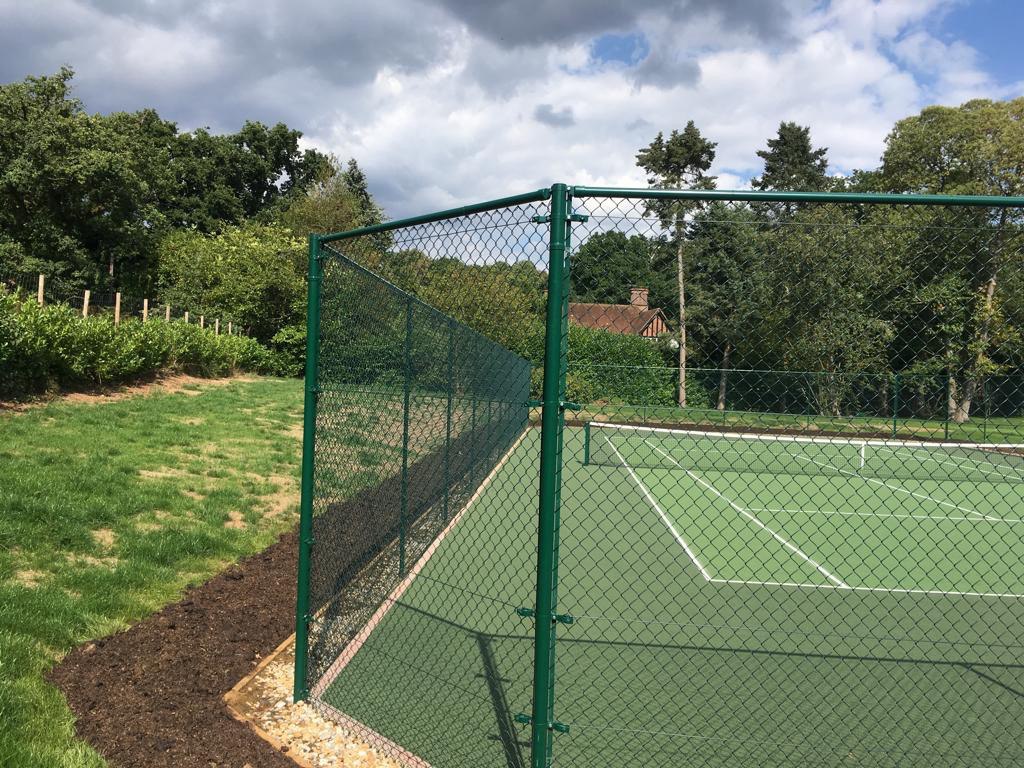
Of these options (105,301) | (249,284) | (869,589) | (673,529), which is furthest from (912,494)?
(105,301)

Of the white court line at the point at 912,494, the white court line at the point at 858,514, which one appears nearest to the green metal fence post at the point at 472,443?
the white court line at the point at 858,514

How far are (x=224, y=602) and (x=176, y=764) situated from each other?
198 centimetres

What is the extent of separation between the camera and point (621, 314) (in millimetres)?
3002

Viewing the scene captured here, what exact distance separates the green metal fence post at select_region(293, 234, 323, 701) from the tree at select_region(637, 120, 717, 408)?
1907 mm

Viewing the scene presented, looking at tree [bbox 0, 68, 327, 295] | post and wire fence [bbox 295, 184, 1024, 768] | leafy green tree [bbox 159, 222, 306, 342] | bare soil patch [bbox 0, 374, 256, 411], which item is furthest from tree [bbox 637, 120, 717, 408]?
tree [bbox 0, 68, 327, 295]

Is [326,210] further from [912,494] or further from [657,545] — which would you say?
[657,545]

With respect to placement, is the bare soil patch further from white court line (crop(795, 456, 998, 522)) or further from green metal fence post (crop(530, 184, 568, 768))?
white court line (crop(795, 456, 998, 522))

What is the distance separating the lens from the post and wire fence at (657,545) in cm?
274

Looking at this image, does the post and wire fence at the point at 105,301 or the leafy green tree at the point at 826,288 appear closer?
the leafy green tree at the point at 826,288

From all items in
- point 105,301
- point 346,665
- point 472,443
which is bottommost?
point 346,665

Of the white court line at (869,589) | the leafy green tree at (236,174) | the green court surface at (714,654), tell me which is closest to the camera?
the green court surface at (714,654)

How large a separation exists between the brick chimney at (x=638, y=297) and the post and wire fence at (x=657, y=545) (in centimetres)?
1

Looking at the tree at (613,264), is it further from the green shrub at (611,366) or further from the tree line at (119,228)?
the tree line at (119,228)

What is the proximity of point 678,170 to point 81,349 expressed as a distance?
70.6ft
